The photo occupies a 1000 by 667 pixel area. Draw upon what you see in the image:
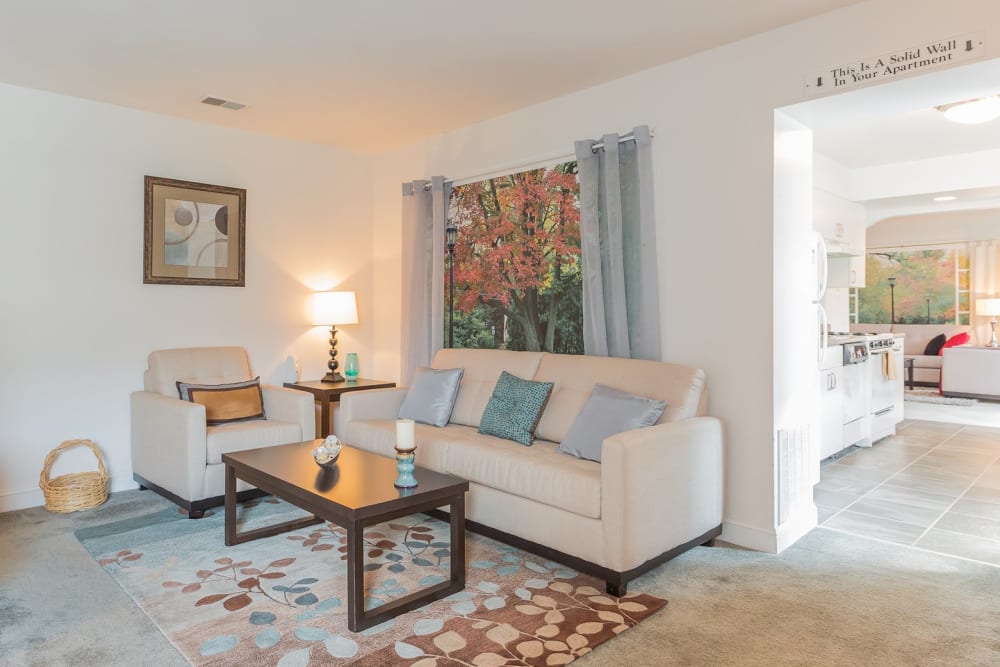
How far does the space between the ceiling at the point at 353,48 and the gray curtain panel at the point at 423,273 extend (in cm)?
71

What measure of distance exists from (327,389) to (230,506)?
1476 millimetres

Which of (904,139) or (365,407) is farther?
(904,139)

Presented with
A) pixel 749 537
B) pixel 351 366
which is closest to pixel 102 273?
pixel 351 366

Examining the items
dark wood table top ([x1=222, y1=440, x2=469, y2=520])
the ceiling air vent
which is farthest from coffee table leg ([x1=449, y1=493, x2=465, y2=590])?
the ceiling air vent

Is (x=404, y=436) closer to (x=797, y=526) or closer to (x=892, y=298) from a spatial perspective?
(x=797, y=526)

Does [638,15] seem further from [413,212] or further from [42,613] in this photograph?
[42,613]

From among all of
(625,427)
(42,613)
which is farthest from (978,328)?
(42,613)

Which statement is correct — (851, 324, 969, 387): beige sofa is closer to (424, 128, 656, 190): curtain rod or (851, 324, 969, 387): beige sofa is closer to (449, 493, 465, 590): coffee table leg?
(424, 128, 656, 190): curtain rod

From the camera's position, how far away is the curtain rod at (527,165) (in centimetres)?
375

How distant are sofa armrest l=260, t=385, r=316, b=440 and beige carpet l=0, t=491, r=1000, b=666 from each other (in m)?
1.28

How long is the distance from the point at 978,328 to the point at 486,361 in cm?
852

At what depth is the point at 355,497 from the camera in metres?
2.46

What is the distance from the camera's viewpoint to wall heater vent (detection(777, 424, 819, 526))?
10.5ft

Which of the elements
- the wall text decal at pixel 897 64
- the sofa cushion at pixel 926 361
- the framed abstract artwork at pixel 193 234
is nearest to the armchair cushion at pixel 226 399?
the framed abstract artwork at pixel 193 234
